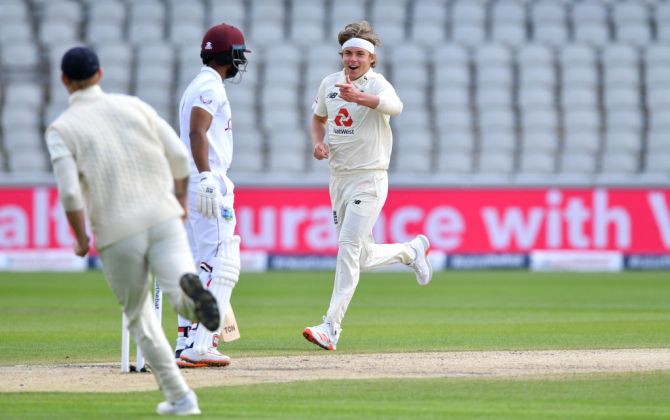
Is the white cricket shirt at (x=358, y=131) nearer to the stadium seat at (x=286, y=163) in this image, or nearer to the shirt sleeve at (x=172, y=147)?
the shirt sleeve at (x=172, y=147)

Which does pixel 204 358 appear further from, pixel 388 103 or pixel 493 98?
pixel 493 98

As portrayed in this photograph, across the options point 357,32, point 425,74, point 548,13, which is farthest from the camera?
point 548,13

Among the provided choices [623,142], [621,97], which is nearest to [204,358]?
[623,142]

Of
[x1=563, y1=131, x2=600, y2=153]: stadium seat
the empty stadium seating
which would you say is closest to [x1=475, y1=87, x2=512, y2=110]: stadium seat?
the empty stadium seating

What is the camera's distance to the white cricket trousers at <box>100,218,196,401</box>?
5.82 metres

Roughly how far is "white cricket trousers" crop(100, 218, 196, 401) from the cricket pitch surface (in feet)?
3.30

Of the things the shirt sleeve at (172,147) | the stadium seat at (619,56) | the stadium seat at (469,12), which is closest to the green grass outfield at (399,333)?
the shirt sleeve at (172,147)

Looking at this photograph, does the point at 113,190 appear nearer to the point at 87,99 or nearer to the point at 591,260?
the point at 87,99

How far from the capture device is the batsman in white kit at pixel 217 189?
7711 mm

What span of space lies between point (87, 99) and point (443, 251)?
13462mm

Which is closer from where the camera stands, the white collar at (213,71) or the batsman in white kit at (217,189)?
the batsman in white kit at (217,189)

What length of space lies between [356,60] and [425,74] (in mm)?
13433

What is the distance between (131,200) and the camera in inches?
229

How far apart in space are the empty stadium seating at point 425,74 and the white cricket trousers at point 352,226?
10106mm
